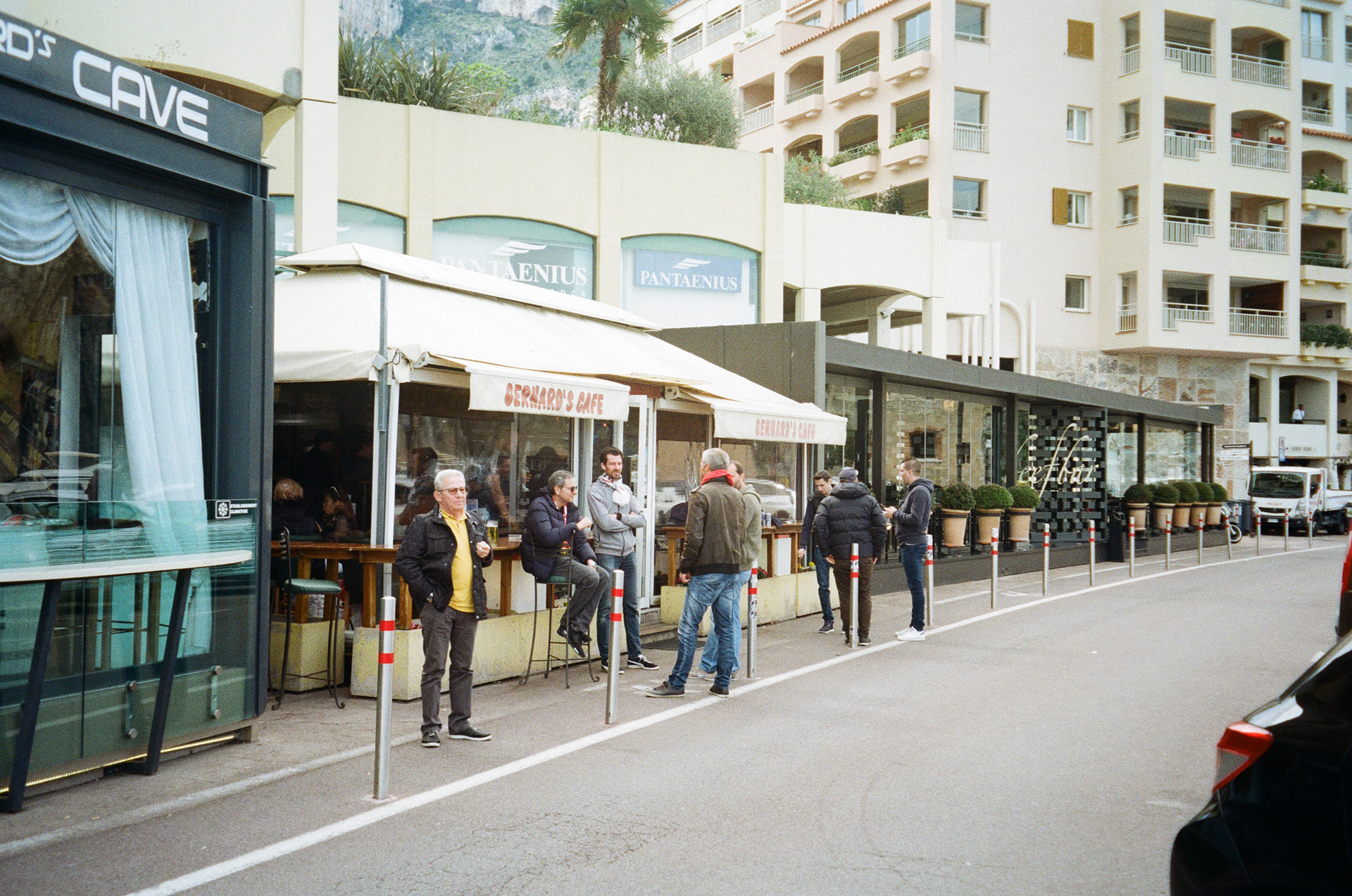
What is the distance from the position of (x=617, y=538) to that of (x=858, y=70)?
3990 centimetres

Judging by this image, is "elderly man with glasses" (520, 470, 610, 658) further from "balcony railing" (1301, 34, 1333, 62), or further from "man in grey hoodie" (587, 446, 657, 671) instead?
"balcony railing" (1301, 34, 1333, 62)

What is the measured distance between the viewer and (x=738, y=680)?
10023mm

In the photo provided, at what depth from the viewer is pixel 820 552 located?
42.5ft

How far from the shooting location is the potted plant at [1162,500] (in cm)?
2975

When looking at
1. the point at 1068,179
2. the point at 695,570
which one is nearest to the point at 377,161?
the point at 695,570

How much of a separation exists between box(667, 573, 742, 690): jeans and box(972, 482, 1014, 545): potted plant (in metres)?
12.3

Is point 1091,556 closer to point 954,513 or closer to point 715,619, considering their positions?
point 954,513

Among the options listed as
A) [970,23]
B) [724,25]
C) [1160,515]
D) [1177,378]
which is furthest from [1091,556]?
[724,25]

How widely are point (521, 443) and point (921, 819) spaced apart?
7490 millimetres

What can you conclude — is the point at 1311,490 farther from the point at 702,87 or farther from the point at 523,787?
the point at 523,787

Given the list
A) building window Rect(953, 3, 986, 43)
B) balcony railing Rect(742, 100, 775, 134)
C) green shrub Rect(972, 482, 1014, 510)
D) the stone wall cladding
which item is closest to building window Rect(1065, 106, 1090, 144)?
building window Rect(953, 3, 986, 43)

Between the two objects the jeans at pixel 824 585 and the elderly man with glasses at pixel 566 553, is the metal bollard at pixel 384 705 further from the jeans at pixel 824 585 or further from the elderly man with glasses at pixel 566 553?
the jeans at pixel 824 585

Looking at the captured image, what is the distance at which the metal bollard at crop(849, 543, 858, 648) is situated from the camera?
11898mm

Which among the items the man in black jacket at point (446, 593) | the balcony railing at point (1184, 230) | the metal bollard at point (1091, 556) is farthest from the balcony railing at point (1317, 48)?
the man in black jacket at point (446, 593)
